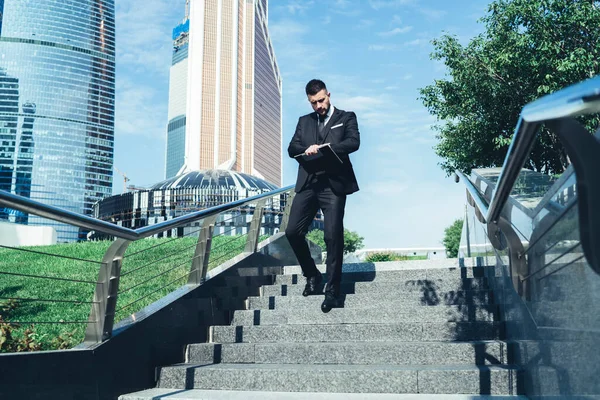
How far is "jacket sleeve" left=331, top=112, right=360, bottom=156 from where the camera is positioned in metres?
4.67

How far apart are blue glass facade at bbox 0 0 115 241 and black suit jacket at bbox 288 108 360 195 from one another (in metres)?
152

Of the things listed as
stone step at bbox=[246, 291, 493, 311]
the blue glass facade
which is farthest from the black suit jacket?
the blue glass facade

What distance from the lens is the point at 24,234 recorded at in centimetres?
3188

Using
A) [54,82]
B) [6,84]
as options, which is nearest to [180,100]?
[54,82]

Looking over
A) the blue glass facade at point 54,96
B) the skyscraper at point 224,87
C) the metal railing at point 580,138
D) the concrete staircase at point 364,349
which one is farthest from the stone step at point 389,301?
→ the blue glass facade at point 54,96

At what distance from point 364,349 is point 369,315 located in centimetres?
62

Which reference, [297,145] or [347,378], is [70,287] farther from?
[347,378]

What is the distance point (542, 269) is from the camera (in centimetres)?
250

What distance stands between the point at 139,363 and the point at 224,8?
14312cm

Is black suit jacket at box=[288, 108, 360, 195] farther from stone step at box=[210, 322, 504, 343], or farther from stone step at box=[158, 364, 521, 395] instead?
stone step at box=[158, 364, 521, 395]

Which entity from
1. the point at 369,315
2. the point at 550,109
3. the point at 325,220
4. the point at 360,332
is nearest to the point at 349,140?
the point at 325,220

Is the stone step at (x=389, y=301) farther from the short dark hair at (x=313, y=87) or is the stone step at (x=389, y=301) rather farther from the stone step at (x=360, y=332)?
the short dark hair at (x=313, y=87)

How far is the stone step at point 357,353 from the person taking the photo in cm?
369

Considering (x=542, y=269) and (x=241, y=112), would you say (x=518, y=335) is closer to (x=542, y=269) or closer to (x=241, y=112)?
(x=542, y=269)
